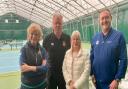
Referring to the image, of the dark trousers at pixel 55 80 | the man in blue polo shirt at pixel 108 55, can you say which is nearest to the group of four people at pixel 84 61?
the man in blue polo shirt at pixel 108 55

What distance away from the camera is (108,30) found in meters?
4.14

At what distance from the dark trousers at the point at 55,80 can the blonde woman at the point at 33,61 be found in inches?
30.8

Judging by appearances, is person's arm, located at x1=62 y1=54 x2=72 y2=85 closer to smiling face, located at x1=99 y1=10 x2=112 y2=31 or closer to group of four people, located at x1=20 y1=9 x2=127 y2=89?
group of four people, located at x1=20 y1=9 x2=127 y2=89

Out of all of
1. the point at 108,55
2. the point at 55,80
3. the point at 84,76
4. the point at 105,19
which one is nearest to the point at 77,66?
the point at 84,76

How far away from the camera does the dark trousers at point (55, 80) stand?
16.8ft

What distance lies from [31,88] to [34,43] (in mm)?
691

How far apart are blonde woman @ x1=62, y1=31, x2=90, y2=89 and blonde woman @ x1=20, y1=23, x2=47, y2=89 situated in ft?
1.55

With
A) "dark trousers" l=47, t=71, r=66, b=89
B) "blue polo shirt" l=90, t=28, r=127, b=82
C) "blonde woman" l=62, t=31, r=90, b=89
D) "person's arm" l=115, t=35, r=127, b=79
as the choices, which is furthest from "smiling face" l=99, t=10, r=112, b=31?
"dark trousers" l=47, t=71, r=66, b=89

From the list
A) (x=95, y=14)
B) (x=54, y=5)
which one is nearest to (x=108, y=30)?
(x=95, y=14)

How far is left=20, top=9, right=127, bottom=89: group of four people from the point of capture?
4061 mm

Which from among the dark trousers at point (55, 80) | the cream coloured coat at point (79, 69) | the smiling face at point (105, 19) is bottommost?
the dark trousers at point (55, 80)

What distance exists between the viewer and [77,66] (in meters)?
4.55

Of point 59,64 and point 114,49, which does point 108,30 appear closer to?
point 114,49

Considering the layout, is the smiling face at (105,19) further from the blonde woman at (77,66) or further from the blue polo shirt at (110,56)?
the blonde woman at (77,66)
